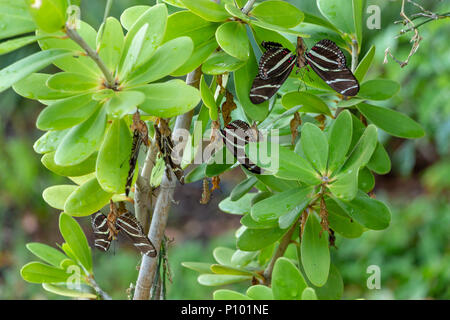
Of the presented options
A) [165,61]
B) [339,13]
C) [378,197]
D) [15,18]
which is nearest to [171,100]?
[165,61]

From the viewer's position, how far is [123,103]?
1.16ft

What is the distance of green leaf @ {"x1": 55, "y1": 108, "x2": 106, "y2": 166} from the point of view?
1.22 feet

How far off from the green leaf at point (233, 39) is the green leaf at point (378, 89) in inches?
5.9

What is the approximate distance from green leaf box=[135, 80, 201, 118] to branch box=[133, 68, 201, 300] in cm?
8

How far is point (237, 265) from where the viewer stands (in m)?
0.63

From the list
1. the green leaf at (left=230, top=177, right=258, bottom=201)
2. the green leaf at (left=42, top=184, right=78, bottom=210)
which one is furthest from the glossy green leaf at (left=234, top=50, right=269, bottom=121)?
the green leaf at (left=42, top=184, right=78, bottom=210)

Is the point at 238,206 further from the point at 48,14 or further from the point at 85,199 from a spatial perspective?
the point at 48,14

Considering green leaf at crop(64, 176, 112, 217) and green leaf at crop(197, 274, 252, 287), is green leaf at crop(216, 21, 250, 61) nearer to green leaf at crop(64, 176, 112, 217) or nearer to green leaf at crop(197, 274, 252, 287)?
green leaf at crop(64, 176, 112, 217)

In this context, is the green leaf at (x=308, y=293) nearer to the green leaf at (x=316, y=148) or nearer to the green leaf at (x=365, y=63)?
the green leaf at (x=316, y=148)

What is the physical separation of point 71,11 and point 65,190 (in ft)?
0.73

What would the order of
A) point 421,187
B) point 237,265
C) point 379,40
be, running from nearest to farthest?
point 237,265, point 379,40, point 421,187

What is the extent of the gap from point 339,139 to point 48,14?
28cm

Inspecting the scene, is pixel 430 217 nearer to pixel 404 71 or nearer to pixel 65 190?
pixel 404 71
